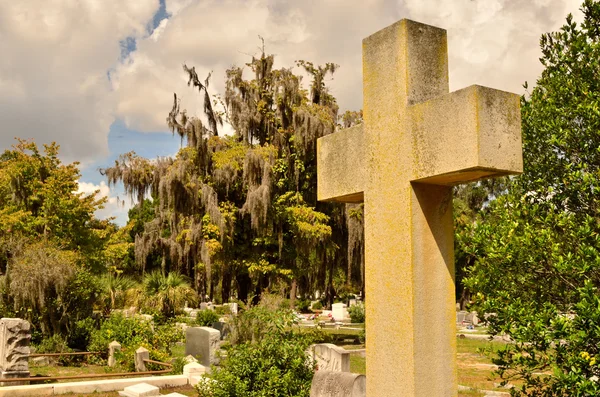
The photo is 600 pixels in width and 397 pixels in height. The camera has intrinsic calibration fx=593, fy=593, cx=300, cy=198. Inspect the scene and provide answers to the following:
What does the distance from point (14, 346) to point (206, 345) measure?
4627 mm

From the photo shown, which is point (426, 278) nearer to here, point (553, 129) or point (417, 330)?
point (417, 330)

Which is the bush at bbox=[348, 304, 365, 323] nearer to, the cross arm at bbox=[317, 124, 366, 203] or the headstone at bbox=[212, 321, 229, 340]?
the headstone at bbox=[212, 321, 229, 340]

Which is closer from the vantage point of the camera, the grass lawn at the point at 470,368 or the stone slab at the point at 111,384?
the stone slab at the point at 111,384

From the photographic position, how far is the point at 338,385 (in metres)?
6.56

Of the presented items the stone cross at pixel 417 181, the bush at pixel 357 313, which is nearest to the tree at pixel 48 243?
the bush at pixel 357 313

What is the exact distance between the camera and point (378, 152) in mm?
3869

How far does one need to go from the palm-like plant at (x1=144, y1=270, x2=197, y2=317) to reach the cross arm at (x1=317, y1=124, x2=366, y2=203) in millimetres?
22354

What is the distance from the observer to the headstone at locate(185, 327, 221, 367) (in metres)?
15.7

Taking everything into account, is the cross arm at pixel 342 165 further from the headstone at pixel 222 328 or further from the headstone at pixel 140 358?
the headstone at pixel 222 328

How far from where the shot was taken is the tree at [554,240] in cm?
495

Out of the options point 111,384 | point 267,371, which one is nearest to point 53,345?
point 111,384

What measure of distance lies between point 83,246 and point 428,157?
25.2m

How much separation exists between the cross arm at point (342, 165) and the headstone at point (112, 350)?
14020mm

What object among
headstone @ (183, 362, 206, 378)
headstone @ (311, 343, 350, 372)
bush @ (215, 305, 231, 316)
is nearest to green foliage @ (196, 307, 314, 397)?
headstone @ (311, 343, 350, 372)
